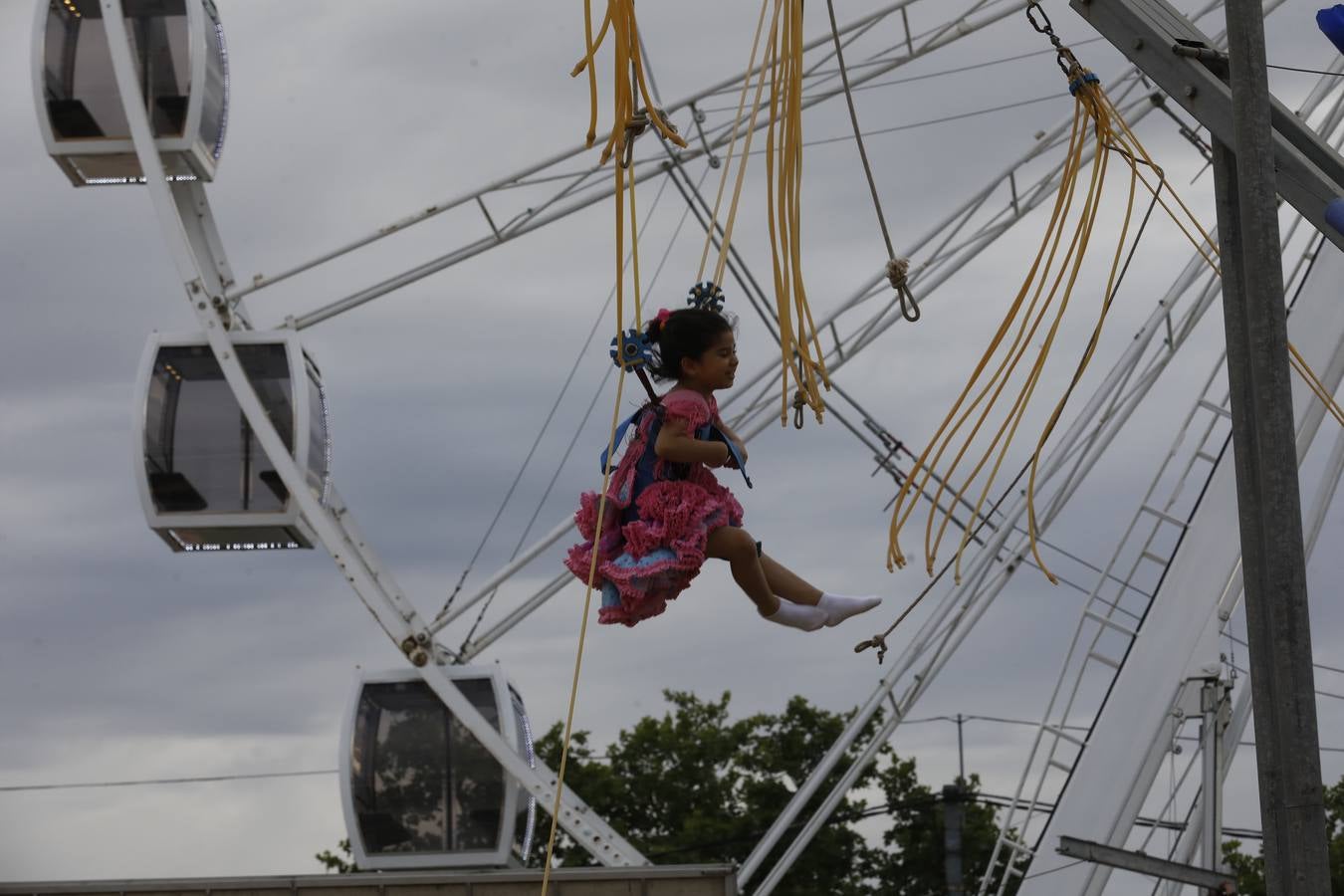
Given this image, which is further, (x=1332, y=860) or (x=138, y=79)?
(x=1332, y=860)

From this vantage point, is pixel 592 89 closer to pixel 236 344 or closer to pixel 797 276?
pixel 797 276

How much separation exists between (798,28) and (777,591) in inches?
76.7

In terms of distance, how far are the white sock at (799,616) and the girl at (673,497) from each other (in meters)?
0.21

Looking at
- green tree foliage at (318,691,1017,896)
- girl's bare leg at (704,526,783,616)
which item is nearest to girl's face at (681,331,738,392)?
girl's bare leg at (704,526,783,616)

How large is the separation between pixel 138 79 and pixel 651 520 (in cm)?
1618

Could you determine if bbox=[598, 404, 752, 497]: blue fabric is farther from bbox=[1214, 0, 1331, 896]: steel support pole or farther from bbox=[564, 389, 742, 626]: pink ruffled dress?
bbox=[1214, 0, 1331, 896]: steel support pole

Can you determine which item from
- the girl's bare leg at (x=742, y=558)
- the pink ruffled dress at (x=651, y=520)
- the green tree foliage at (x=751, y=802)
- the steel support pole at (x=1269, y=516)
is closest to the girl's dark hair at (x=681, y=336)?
the pink ruffled dress at (x=651, y=520)

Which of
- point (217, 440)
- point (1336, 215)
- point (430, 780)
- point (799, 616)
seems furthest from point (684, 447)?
point (430, 780)

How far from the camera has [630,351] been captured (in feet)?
21.0

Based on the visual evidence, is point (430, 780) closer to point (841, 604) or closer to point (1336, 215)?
point (841, 604)

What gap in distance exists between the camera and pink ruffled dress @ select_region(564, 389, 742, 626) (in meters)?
6.54

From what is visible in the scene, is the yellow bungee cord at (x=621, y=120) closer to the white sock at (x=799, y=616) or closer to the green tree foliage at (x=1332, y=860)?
the white sock at (x=799, y=616)

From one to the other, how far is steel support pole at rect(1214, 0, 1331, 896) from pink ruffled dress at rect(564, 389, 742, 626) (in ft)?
6.04

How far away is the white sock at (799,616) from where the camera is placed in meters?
7.07
